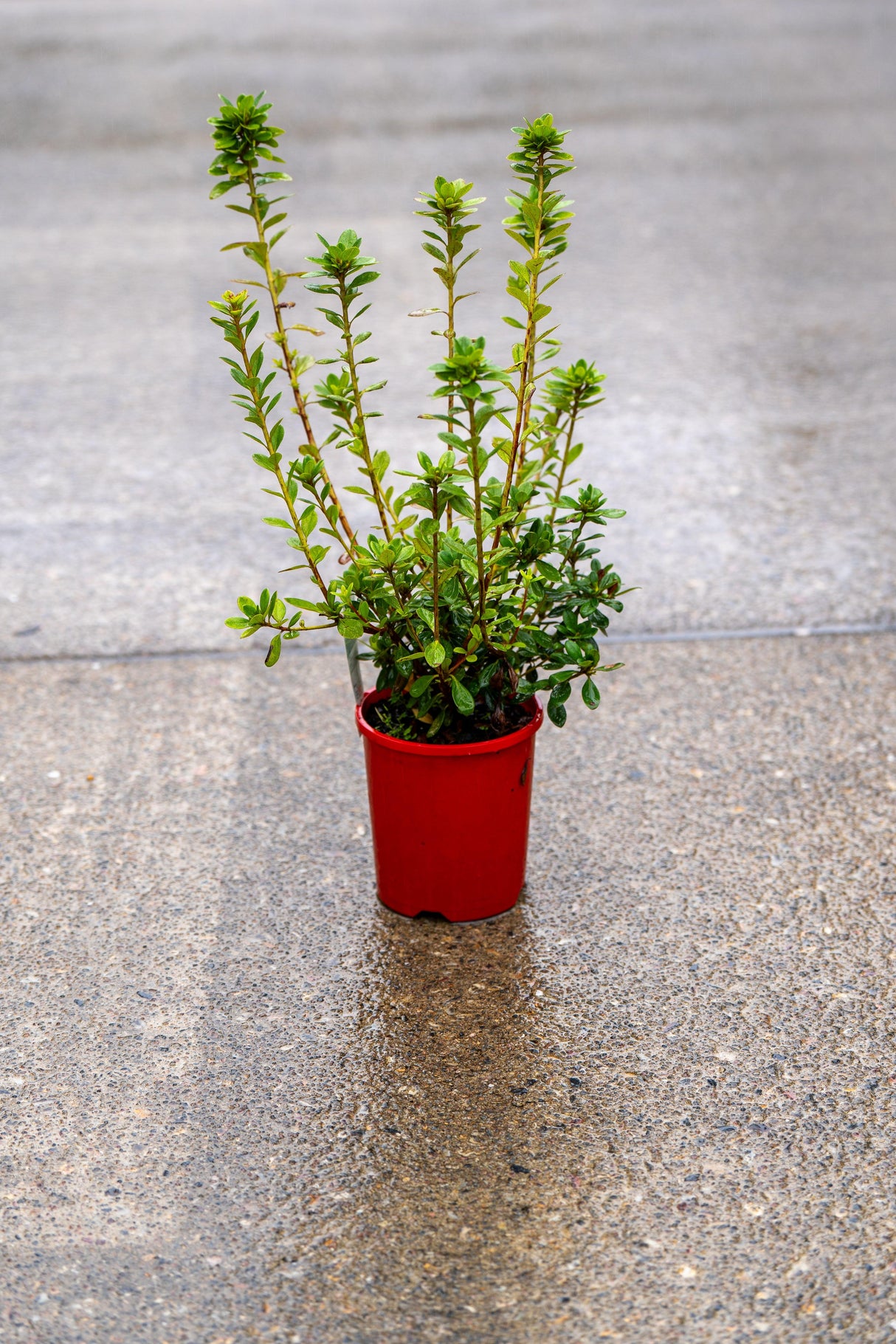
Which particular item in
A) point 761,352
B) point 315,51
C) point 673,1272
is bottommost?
point 673,1272

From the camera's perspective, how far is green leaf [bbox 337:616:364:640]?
2504 mm

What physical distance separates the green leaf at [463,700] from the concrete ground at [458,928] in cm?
56

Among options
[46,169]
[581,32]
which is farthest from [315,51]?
[46,169]

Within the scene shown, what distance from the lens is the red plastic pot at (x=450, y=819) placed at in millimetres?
2629

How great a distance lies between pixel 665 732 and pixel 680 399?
7.94ft

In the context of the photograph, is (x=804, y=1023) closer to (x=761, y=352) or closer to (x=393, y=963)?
(x=393, y=963)

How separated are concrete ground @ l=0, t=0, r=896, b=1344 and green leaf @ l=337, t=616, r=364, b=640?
686 mm

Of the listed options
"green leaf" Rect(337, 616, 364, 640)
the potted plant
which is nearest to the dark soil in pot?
the potted plant

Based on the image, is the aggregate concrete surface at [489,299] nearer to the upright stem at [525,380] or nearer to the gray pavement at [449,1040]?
the gray pavement at [449,1040]

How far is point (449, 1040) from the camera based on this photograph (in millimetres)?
2527

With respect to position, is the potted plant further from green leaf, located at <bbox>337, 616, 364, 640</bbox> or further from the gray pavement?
the gray pavement

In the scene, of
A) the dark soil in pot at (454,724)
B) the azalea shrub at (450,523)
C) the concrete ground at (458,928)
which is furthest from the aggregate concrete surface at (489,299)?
the azalea shrub at (450,523)

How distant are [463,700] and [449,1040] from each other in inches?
25.5

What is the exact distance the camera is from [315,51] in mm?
13086
